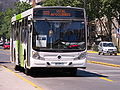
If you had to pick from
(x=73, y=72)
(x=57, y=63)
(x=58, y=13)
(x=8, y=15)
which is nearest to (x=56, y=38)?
(x=57, y=63)

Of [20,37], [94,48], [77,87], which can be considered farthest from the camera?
[94,48]

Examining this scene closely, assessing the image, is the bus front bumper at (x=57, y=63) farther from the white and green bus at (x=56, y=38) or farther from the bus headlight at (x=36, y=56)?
the bus headlight at (x=36, y=56)

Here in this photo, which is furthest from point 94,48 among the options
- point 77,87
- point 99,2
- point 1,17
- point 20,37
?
point 1,17

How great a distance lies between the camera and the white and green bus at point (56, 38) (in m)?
19.6

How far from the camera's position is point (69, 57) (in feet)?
65.2

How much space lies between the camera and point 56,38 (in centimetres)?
1984

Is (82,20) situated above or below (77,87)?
above

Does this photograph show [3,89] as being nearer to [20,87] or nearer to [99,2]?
[20,87]

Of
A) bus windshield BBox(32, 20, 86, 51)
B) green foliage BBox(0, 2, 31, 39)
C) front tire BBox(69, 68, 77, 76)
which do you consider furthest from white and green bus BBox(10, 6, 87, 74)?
green foliage BBox(0, 2, 31, 39)

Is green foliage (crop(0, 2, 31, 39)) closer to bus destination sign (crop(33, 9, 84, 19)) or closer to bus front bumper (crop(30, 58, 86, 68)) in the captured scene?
bus destination sign (crop(33, 9, 84, 19))

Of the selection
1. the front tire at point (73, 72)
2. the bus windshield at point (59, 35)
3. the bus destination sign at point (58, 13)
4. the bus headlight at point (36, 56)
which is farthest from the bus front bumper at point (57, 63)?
the bus destination sign at point (58, 13)

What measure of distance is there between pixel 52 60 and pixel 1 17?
13594cm

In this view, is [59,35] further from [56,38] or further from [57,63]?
[57,63]

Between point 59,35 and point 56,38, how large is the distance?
0.71 ft
